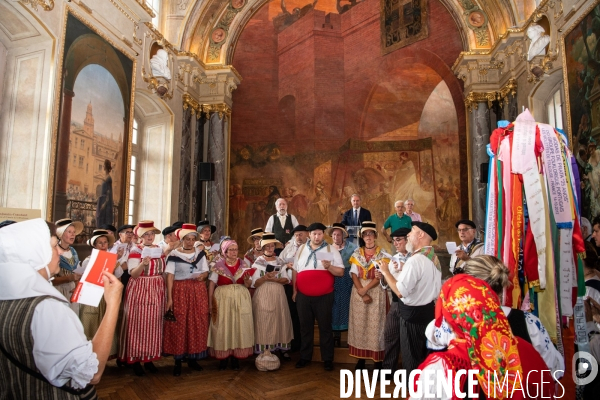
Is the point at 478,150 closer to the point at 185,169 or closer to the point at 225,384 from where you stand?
the point at 185,169

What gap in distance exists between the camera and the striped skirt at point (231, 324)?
5.62 metres

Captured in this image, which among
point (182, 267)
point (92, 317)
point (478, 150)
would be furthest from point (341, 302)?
point (478, 150)

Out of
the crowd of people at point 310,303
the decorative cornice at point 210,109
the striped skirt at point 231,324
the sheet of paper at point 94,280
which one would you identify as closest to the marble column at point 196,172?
the decorative cornice at point 210,109

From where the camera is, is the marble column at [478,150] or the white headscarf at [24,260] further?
the marble column at [478,150]

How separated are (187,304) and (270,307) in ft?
3.45

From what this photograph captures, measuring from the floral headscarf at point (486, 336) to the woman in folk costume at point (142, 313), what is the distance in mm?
4014

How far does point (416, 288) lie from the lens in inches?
167

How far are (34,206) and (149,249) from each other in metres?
2.47

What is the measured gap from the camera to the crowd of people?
7.95 feet

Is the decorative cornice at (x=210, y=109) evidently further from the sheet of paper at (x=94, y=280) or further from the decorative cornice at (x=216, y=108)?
the sheet of paper at (x=94, y=280)

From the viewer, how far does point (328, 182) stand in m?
11.9

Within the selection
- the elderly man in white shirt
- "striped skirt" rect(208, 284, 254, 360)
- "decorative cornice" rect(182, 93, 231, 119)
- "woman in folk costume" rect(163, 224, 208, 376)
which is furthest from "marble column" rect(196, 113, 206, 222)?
"striped skirt" rect(208, 284, 254, 360)

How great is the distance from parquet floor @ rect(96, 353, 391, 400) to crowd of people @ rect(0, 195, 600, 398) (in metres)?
0.16

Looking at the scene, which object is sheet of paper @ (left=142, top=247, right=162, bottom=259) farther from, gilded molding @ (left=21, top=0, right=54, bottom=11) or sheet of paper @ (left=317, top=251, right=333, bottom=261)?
gilded molding @ (left=21, top=0, right=54, bottom=11)
